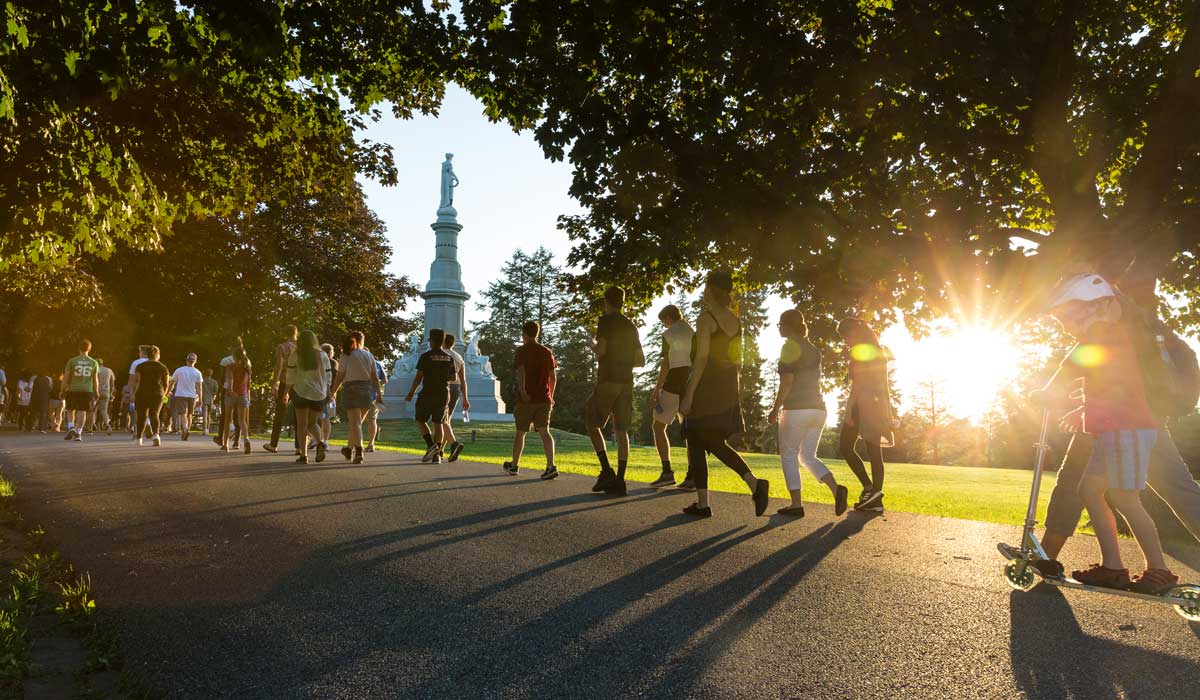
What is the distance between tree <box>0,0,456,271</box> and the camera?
28.2ft

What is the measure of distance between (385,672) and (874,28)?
9530mm

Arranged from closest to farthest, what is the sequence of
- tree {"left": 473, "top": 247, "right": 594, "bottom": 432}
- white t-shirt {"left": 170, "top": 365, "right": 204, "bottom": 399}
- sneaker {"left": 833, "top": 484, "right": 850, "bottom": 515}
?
→ 1. sneaker {"left": 833, "top": 484, "right": 850, "bottom": 515}
2. white t-shirt {"left": 170, "top": 365, "right": 204, "bottom": 399}
3. tree {"left": 473, "top": 247, "right": 594, "bottom": 432}

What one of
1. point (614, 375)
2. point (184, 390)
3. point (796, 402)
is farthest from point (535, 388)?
point (184, 390)

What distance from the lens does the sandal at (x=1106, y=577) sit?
4.39m

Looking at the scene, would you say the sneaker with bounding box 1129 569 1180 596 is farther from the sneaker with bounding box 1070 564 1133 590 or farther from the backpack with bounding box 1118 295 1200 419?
the backpack with bounding box 1118 295 1200 419

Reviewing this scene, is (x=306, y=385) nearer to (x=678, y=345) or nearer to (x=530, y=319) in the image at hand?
(x=678, y=345)

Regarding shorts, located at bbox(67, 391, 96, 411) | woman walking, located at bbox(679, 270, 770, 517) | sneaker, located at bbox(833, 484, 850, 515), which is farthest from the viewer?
shorts, located at bbox(67, 391, 96, 411)

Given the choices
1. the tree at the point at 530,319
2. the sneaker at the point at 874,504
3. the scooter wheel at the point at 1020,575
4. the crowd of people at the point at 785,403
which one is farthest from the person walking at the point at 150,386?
the tree at the point at 530,319

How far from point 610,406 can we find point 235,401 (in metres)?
9.06

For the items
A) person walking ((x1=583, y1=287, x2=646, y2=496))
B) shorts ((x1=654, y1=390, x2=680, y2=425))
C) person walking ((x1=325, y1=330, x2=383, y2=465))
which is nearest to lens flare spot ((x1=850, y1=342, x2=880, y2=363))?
shorts ((x1=654, y1=390, x2=680, y2=425))

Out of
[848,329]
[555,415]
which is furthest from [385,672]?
[555,415]

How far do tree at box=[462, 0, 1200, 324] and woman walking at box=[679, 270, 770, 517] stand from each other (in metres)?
2.91

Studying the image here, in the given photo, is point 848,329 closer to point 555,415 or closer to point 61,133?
point 61,133

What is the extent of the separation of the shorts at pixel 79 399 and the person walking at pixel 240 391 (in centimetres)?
437
